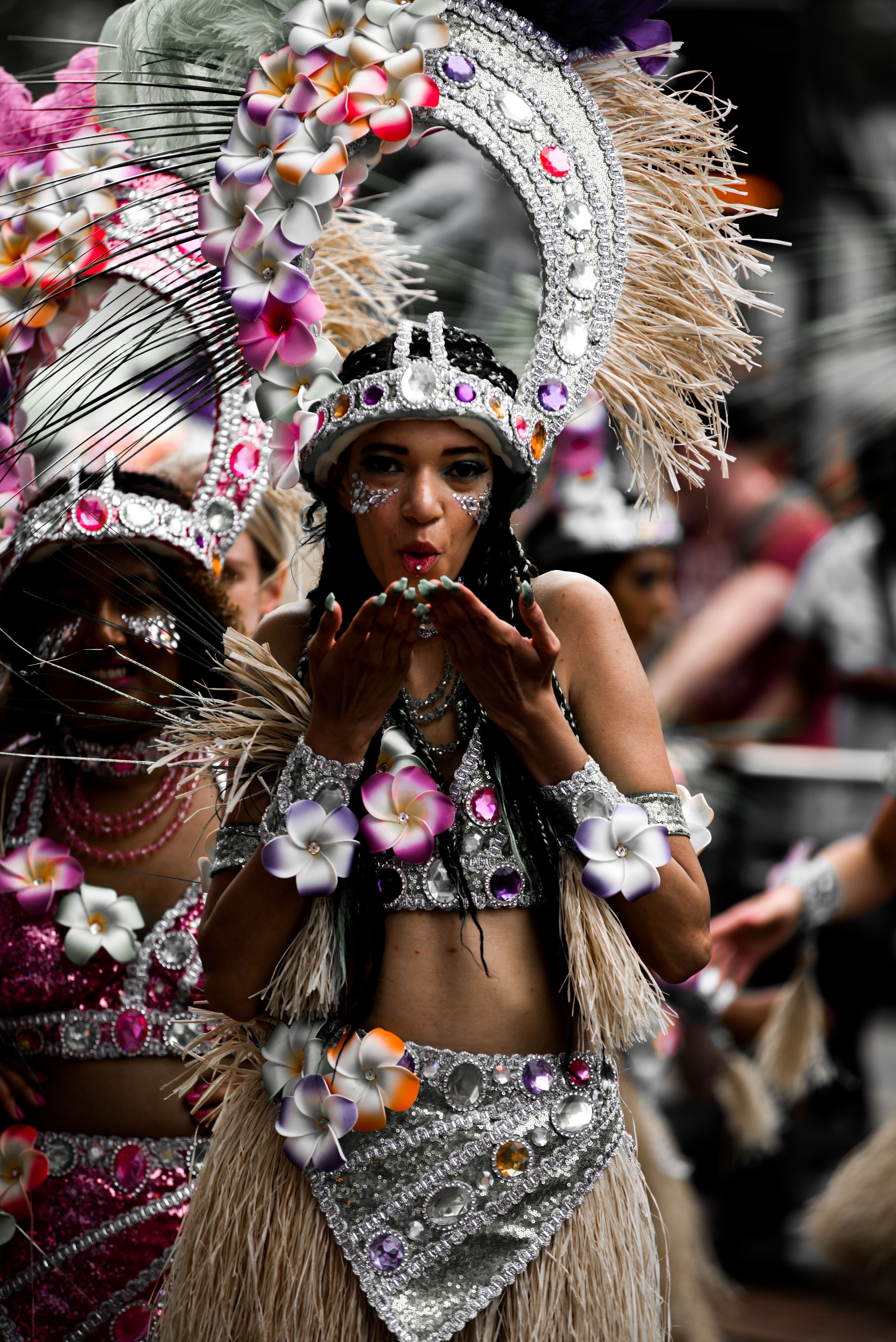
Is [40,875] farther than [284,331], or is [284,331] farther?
[40,875]

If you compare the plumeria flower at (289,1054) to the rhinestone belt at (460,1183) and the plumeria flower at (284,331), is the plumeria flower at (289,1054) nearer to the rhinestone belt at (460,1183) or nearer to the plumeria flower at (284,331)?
the rhinestone belt at (460,1183)

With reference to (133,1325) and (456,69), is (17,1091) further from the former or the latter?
(456,69)

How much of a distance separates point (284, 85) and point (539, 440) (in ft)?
1.98

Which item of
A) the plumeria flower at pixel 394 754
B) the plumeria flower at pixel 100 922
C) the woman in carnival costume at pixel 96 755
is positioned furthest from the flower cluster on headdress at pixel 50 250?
the plumeria flower at pixel 394 754

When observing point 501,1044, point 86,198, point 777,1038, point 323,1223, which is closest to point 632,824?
point 501,1044

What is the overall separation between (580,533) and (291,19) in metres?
2.55

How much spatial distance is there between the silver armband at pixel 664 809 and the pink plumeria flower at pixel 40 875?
1.08m

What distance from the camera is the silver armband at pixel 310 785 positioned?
190 centimetres

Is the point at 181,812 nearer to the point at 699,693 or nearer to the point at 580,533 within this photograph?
the point at 580,533

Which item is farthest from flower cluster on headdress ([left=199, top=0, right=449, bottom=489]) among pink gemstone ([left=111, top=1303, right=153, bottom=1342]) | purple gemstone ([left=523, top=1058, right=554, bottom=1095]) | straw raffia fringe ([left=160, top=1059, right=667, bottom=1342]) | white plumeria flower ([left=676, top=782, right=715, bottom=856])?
pink gemstone ([left=111, top=1303, right=153, bottom=1342])

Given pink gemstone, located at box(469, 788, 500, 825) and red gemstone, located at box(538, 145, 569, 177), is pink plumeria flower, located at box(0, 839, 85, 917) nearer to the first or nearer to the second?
pink gemstone, located at box(469, 788, 500, 825)

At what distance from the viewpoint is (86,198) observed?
2621mm

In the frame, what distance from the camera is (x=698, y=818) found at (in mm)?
2240

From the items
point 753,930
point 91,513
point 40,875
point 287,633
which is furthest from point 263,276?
point 753,930
